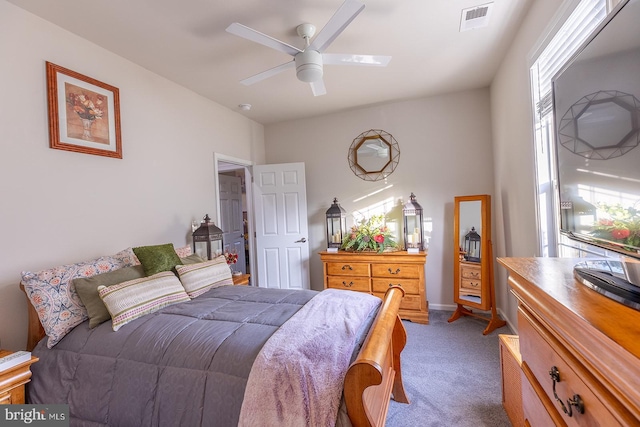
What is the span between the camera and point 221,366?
52.7 inches

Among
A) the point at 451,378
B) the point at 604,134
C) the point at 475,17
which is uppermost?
the point at 475,17

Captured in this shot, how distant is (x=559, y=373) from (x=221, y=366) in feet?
4.14

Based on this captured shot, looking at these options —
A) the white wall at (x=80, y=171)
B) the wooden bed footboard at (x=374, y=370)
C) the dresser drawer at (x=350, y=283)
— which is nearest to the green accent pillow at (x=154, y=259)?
the white wall at (x=80, y=171)

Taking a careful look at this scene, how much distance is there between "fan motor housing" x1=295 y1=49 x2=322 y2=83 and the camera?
199cm

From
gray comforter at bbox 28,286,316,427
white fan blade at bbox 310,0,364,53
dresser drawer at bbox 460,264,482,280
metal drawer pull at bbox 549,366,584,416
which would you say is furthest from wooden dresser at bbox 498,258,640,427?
dresser drawer at bbox 460,264,482,280

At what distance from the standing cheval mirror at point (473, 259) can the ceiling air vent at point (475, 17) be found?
1.70 metres

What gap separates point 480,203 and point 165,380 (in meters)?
3.27

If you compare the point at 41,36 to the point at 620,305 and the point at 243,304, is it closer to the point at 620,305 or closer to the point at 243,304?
the point at 243,304

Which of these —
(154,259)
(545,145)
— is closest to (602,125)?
(545,145)

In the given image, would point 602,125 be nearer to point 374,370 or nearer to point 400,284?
point 374,370

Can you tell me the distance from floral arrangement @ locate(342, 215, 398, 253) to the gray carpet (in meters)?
0.96

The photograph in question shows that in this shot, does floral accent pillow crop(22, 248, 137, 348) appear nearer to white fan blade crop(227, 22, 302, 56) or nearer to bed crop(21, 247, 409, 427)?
bed crop(21, 247, 409, 427)

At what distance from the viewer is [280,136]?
4.41 metres

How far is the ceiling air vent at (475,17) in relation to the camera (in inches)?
79.3
